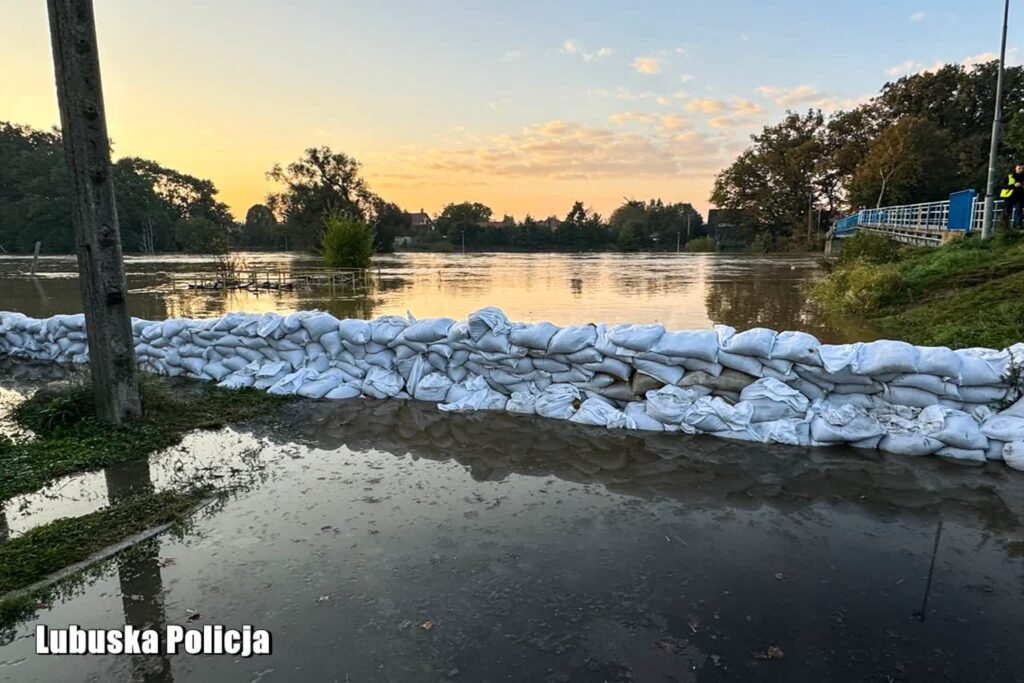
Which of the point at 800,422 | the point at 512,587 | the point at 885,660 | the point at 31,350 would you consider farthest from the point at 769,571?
the point at 31,350

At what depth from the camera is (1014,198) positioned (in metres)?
10.2

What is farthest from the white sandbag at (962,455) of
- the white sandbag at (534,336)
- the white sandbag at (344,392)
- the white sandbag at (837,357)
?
the white sandbag at (344,392)

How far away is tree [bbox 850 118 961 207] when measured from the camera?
30328 mm

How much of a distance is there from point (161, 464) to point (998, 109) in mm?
15473

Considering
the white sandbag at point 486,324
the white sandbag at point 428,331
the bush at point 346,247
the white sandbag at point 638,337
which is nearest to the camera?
the white sandbag at point 638,337

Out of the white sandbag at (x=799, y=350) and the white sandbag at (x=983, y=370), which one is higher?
the white sandbag at (x=799, y=350)

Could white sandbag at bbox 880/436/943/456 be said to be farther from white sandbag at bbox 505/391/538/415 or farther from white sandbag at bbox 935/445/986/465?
white sandbag at bbox 505/391/538/415

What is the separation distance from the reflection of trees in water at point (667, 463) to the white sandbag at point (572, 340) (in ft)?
1.88

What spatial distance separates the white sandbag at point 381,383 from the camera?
5.15 m

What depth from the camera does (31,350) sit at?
6.74 m

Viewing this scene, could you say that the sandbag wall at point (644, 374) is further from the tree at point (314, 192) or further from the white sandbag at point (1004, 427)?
the tree at point (314, 192)

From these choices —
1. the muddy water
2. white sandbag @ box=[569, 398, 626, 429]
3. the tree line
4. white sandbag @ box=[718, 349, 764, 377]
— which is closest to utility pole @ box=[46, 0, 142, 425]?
the muddy water

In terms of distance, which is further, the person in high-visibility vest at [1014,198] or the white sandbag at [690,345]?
the person in high-visibility vest at [1014,198]

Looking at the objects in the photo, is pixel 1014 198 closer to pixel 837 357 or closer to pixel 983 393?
pixel 983 393
